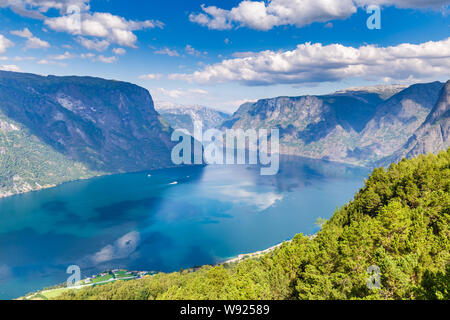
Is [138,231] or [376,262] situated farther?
[138,231]

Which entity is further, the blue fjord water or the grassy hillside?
the blue fjord water

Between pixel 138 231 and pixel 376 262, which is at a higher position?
pixel 376 262

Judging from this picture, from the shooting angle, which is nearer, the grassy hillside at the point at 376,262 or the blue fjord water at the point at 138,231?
the grassy hillside at the point at 376,262

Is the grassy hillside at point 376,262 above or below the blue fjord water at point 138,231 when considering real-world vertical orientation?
above

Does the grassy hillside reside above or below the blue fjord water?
above

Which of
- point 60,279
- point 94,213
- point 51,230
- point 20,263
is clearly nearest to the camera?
point 60,279

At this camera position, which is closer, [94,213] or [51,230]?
[51,230]
